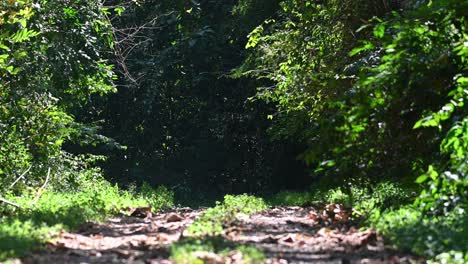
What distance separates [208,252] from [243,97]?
78.4ft

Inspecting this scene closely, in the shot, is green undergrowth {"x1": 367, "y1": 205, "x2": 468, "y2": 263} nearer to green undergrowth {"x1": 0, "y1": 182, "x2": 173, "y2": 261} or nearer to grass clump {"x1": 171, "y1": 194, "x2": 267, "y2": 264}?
grass clump {"x1": 171, "y1": 194, "x2": 267, "y2": 264}

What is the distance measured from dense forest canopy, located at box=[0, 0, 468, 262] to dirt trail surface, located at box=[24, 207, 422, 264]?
2.48 feet

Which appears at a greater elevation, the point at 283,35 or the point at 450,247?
the point at 283,35

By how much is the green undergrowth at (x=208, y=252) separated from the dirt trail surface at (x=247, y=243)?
88mm

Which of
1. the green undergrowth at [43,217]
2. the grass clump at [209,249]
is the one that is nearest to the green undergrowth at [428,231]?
the grass clump at [209,249]

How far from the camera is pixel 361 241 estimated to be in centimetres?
699

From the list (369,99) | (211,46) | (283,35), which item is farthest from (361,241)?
(211,46)

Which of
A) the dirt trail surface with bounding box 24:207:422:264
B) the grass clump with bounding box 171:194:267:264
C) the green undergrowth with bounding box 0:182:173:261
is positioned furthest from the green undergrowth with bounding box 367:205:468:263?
the green undergrowth with bounding box 0:182:173:261

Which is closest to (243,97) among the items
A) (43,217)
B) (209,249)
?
(43,217)

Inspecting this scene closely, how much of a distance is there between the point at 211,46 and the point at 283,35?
8.32 meters

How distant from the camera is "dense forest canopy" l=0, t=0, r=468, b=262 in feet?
27.4

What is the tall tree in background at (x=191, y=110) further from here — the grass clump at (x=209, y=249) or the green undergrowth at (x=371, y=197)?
the grass clump at (x=209, y=249)

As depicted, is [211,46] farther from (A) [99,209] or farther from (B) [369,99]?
(B) [369,99]

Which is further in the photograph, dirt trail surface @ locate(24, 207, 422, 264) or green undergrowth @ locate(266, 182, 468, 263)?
dirt trail surface @ locate(24, 207, 422, 264)
